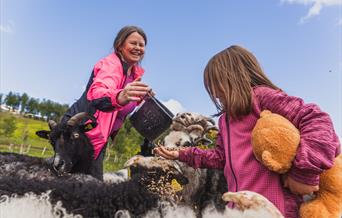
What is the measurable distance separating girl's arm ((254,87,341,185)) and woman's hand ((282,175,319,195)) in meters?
0.03

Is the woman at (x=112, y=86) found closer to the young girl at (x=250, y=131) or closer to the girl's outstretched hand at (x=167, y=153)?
the girl's outstretched hand at (x=167, y=153)

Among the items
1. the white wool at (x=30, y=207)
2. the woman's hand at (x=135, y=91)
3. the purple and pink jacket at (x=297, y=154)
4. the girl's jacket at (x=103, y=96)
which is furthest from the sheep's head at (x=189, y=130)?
the white wool at (x=30, y=207)

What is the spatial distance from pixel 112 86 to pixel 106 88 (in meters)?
0.10

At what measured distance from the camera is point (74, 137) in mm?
5797

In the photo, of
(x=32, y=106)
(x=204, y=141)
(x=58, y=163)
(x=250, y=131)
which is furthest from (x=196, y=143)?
(x=32, y=106)

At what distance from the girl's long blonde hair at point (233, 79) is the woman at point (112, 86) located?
2.91 feet

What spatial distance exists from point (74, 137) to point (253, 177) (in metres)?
3.75

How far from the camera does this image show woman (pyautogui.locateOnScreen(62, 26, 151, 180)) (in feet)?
12.0

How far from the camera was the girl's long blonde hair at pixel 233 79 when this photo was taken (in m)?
2.68

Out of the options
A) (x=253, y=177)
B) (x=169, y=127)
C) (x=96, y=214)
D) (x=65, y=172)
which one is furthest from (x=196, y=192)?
(x=65, y=172)

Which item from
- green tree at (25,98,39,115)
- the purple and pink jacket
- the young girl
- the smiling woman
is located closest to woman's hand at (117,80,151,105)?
the smiling woman

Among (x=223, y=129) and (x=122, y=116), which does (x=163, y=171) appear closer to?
(x=223, y=129)

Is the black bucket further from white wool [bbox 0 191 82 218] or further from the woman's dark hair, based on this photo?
white wool [bbox 0 191 82 218]

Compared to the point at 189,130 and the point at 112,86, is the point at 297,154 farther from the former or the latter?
the point at 112,86
